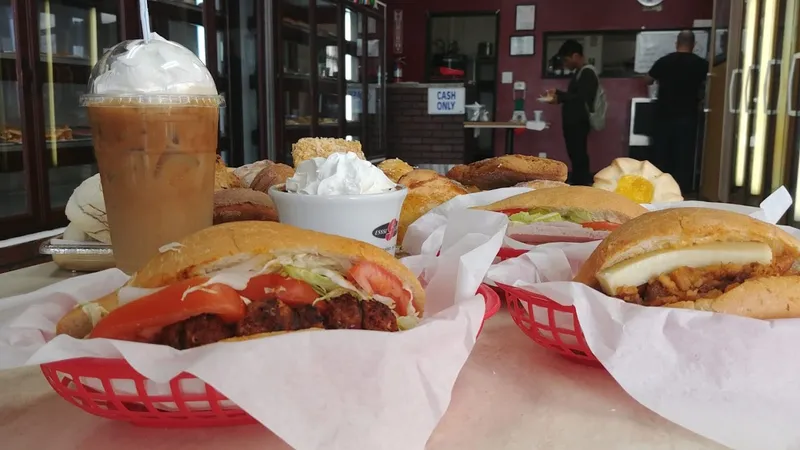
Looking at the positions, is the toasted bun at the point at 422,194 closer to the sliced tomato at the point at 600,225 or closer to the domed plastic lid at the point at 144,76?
the sliced tomato at the point at 600,225

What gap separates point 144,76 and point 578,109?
30.1ft

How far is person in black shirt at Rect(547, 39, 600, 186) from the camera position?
9516mm

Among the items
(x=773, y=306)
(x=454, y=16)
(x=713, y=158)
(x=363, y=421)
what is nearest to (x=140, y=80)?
(x=363, y=421)

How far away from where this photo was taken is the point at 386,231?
1240 millimetres

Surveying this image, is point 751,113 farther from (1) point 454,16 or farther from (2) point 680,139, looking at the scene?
(1) point 454,16

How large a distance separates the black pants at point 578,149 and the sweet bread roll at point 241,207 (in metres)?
8.75

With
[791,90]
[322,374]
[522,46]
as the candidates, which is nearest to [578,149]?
[522,46]

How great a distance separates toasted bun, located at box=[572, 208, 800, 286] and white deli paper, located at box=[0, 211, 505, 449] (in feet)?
1.05

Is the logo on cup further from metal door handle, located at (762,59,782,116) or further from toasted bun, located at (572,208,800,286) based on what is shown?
metal door handle, located at (762,59,782,116)

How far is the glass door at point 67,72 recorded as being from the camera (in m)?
3.99

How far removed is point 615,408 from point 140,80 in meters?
0.91

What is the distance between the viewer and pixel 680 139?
8.84 metres

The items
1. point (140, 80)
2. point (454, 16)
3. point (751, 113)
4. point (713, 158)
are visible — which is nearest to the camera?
point (140, 80)

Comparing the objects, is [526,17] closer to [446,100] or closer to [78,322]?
[446,100]
